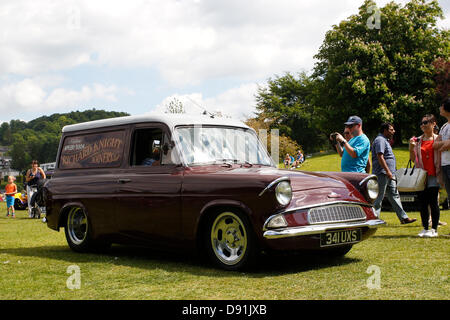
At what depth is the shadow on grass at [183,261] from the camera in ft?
20.1

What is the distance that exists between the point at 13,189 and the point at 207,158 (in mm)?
14315

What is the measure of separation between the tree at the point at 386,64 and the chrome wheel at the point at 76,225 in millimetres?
35638

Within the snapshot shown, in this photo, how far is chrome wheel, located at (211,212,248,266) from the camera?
604 cm

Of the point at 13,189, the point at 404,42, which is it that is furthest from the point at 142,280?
the point at 404,42

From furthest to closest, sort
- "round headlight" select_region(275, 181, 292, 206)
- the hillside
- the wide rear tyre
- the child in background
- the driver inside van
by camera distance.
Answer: the hillside < the child in background < the wide rear tyre < the driver inside van < "round headlight" select_region(275, 181, 292, 206)

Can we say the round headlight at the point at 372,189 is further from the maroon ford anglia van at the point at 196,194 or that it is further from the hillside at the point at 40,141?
the hillside at the point at 40,141

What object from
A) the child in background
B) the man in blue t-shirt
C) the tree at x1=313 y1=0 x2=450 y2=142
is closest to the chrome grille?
the man in blue t-shirt

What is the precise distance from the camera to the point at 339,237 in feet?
19.9

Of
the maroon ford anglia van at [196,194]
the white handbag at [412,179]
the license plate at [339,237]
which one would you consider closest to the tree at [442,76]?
the white handbag at [412,179]

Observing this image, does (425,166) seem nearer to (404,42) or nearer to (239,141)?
(239,141)

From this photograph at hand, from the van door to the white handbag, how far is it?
452cm

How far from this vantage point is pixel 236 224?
6.09 meters

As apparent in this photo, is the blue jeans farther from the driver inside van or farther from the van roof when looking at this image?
the driver inside van

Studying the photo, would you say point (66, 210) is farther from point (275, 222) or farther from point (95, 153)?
point (275, 222)
